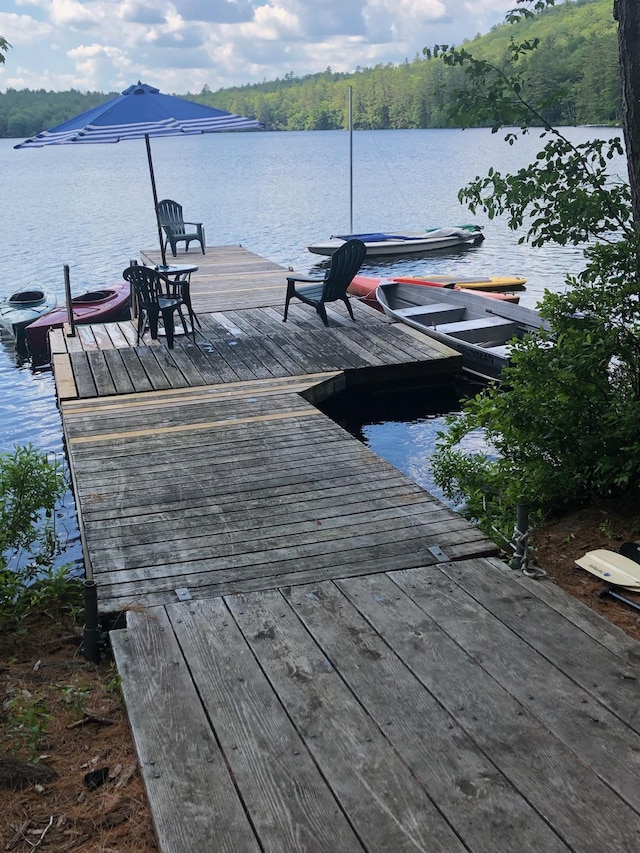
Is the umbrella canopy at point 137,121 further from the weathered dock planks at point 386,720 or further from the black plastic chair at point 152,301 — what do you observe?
the weathered dock planks at point 386,720

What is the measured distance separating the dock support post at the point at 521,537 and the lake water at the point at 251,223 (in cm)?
363

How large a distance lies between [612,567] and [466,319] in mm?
7443

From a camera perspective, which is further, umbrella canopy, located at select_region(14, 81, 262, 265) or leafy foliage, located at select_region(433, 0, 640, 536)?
umbrella canopy, located at select_region(14, 81, 262, 265)

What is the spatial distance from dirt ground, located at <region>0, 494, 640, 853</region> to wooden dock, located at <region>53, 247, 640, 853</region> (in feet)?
0.63

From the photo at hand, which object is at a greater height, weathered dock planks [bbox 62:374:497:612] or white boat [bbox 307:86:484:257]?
weathered dock planks [bbox 62:374:497:612]

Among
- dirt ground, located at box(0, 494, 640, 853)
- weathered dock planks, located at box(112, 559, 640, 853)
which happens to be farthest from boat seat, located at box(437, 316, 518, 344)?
weathered dock planks, located at box(112, 559, 640, 853)

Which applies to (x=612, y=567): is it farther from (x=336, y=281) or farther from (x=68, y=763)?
(x=336, y=281)

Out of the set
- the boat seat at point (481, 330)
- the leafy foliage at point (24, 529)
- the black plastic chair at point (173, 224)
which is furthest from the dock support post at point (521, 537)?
the black plastic chair at point (173, 224)

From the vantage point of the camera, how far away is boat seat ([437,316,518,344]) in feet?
32.0

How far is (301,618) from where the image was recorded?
130 inches

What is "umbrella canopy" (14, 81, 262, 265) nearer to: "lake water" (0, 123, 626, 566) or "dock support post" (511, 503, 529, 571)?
"lake water" (0, 123, 626, 566)

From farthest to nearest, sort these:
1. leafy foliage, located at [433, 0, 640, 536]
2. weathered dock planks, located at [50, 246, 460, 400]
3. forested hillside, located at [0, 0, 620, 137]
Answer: forested hillside, located at [0, 0, 620, 137] < weathered dock planks, located at [50, 246, 460, 400] < leafy foliage, located at [433, 0, 640, 536]

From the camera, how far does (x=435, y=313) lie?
35.3 ft

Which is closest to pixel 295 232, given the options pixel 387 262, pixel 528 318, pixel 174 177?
pixel 387 262
